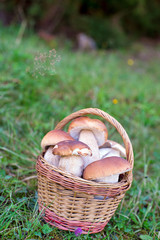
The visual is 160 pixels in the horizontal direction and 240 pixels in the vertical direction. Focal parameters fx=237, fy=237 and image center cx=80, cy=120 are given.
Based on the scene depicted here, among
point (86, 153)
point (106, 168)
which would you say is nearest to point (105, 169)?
point (106, 168)

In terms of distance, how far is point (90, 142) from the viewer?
1.51 meters

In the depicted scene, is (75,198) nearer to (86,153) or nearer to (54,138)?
(86,153)

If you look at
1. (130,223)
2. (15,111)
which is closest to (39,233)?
(130,223)

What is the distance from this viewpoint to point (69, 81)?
365 cm

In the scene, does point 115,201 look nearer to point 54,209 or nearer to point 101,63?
point 54,209

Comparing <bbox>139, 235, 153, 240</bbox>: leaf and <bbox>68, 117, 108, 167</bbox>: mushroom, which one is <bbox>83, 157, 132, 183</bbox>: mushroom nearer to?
<bbox>68, 117, 108, 167</bbox>: mushroom

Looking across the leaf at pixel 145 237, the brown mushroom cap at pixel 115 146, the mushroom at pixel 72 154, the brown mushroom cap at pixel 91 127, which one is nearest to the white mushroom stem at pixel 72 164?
the mushroom at pixel 72 154

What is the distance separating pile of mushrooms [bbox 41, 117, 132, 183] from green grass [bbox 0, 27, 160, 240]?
344mm

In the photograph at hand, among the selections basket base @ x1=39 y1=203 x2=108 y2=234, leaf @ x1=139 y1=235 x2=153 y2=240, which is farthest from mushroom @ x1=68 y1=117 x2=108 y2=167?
leaf @ x1=139 y1=235 x2=153 y2=240

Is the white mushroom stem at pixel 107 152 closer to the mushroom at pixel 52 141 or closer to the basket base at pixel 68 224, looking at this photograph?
the mushroom at pixel 52 141

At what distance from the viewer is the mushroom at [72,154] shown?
49.3 inches

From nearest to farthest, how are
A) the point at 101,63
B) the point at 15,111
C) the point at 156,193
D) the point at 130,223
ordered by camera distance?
the point at 130,223 < the point at 156,193 < the point at 15,111 < the point at 101,63

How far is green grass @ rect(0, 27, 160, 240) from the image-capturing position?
60.0 inches

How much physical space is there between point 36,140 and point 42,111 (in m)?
0.72
